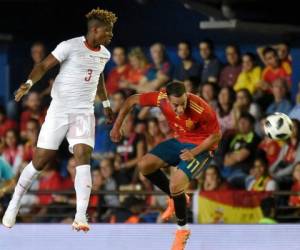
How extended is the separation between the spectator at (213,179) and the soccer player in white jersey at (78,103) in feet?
12.1

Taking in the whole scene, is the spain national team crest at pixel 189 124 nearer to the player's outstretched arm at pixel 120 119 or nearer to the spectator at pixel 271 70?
the player's outstretched arm at pixel 120 119

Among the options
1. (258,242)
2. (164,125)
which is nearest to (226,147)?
(164,125)

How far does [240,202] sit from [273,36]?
14.9ft

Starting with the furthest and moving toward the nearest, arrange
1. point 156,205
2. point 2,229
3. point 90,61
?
point 156,205 → point 2,229 → point 90,61

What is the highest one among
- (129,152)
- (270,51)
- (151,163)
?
(270,51)

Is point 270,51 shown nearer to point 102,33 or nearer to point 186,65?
point 186,65

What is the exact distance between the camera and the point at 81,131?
412 inches

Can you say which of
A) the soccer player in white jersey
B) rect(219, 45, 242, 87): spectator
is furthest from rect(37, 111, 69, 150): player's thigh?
rect(219, 45, 242, 87): spectator

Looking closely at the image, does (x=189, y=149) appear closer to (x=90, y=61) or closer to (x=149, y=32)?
(x=90, y=61)

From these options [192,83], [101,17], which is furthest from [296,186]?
[101,17]

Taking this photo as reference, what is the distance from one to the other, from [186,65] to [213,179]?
2153 millimetres

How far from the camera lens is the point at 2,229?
1227cm

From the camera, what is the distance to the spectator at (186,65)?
15.5 m

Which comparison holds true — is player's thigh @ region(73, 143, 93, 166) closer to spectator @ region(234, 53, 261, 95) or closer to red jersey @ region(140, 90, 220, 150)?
red jersey @ region(140, 90, 220, 150)
